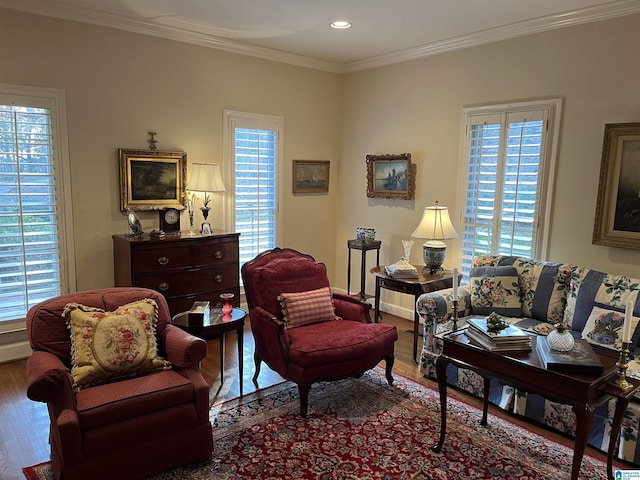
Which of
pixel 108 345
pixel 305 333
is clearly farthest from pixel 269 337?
pixel 108 345

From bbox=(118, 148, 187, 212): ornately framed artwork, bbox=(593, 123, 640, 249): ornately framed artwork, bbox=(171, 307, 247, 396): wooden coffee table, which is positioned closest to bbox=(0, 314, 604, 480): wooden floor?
bbox=(171, 307, 247, 396): wooden coffee table

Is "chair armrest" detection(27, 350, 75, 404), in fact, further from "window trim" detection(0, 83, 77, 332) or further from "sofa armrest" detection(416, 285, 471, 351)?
"sofa armrest" detection(416, 285, 471, 351)

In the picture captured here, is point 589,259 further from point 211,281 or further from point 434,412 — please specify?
point 211,281

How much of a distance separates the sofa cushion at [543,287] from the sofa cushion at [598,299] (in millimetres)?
100

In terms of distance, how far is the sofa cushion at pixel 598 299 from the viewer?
3229 mm

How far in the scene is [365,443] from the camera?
2.94 metres

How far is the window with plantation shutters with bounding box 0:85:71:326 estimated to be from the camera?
3.80 m

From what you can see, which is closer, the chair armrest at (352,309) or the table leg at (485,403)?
the table leg at (485,403)

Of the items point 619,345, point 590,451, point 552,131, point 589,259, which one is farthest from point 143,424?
point 552,131

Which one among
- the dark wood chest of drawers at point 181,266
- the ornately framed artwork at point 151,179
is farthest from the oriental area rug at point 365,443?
the ornately framed artwork at point 151,179

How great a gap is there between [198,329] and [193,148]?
89.9 inches

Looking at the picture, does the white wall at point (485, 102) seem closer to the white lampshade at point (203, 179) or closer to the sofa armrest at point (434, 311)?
the sofa armrest at point (434, 311)

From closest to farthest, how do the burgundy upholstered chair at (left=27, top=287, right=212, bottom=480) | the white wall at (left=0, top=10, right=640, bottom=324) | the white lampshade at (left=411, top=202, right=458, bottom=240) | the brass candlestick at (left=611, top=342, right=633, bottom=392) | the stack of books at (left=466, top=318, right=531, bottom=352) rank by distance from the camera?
the brass candlestick at (left=611, top=342, right=633, bottom=392) → the burgundy upholstered chair at (left=27, top=287, right=212, bottom=480) → the stack of books at (left=466, top=318, right=531, bottom=352) → the white wall at (left=0, top=10, right=640, bottom=324) → the white lampshade at (left=411, top=202, right=458, bottom=240)

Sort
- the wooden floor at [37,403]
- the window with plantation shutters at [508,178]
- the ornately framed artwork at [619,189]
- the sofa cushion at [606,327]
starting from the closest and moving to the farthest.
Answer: the wooden floor at [37,403] < the sofa cushion at [606,327] < the ornately framed artwork at [619,189] < the window with plantation shutters at [508,178]
